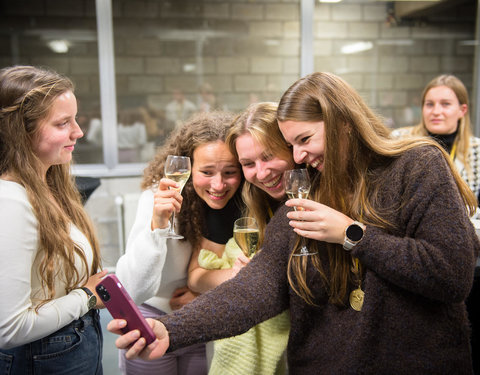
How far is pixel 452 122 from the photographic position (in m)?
3.17

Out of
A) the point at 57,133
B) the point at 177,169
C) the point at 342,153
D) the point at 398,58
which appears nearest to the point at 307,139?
the point at 342,153

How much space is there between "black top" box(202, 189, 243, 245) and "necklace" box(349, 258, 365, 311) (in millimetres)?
601

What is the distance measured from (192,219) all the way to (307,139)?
63 centimetres

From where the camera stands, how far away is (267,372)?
142cm

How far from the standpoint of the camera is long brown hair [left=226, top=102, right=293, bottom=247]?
1.48 m

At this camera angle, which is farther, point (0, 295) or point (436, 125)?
point (436, 125)

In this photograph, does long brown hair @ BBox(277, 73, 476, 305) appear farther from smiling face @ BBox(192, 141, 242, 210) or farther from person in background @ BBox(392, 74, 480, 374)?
person in background @ BBox(392, 74, 480, 374)

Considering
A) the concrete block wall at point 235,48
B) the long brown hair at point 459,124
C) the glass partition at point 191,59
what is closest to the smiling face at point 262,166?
the long brown hair at point 459,124

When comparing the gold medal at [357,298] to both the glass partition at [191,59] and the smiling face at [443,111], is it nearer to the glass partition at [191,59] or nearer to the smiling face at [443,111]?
the smiling face at [443,111]

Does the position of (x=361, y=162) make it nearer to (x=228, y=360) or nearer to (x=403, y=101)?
(x=228, y=360)

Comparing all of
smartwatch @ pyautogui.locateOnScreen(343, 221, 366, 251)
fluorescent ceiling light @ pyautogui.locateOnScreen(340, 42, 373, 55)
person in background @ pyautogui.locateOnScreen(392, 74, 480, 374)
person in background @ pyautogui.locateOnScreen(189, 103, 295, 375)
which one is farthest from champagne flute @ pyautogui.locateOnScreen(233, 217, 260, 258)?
fluorescent ceiling light @ pyautogui.locateOnScreen(340, 42, 373, 55)

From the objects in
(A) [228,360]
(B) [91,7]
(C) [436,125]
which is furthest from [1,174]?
(B) [91,7]

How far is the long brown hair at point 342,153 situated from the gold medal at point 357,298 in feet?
0.07

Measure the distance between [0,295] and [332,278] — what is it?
85cm
